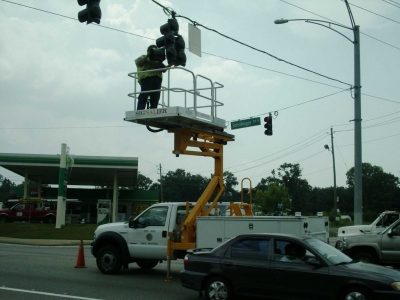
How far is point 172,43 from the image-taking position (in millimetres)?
12133

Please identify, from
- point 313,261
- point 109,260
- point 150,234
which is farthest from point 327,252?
point 109,260

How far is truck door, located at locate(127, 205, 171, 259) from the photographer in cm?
1284

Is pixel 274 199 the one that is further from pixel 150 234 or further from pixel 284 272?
pixel 284 272

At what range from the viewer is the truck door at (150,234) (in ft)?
42.1

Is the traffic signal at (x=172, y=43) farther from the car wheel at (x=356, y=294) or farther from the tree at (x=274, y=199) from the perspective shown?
the tree at (x=274, y=199)

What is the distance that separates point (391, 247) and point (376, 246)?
40cm

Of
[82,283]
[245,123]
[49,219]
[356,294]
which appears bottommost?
[82,283]

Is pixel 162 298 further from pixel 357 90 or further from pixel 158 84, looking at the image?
pixel 357 90

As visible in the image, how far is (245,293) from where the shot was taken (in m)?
8.99

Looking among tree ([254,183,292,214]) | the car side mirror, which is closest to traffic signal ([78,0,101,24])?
the car side mirror

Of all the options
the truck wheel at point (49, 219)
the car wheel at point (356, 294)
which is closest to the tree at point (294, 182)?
the truck wheel at point (49, 219)

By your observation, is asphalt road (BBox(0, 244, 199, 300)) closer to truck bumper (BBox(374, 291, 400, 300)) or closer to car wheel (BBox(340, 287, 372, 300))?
car wheel (BBox(340, 287, 372, 300))

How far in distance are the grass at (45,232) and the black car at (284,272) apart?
2343 cm

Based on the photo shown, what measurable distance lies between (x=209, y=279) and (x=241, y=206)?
176 inches
